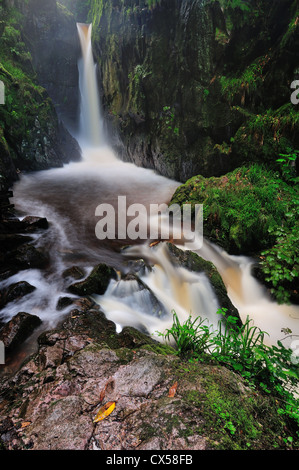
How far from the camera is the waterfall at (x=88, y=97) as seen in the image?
52.2 feet

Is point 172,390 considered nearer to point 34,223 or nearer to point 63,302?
point 63,302

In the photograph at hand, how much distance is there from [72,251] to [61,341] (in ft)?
8.75

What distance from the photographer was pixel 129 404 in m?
1.77

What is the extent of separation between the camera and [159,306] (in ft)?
12.7

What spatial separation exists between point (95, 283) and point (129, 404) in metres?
2.29

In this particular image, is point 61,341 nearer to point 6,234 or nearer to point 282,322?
point 6,234

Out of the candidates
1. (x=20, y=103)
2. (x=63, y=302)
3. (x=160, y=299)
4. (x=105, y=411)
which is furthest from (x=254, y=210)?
(x=20, y=103)

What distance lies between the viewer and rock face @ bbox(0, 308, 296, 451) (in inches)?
59.3

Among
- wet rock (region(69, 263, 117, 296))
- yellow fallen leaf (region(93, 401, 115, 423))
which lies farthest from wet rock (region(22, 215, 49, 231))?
yellow fallen leaf (region(93, 401, 115, 423))

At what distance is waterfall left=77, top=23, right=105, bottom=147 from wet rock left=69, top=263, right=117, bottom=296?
14054 millimetres

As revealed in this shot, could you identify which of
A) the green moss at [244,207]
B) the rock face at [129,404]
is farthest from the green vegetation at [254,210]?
the rock face at [129,404]

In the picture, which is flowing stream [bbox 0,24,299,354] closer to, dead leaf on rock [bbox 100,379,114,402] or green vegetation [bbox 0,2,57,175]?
dead leaf on rock [bbox 100,379,114,402]

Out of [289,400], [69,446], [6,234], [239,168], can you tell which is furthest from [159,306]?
[239,168]

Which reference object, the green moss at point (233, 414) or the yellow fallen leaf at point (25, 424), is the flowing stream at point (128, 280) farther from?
the green moss at point (233, 414)
